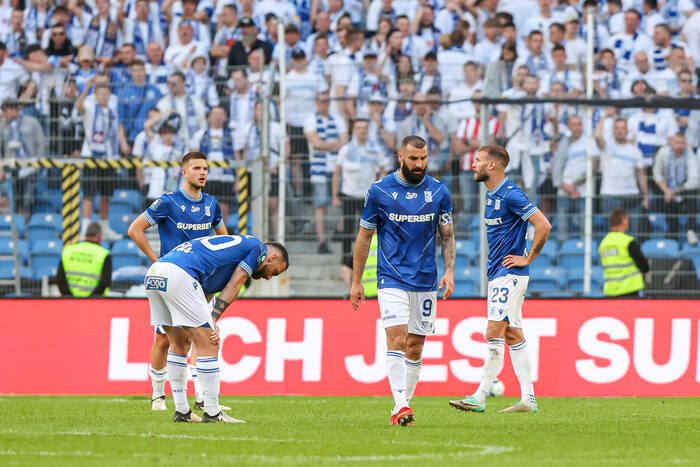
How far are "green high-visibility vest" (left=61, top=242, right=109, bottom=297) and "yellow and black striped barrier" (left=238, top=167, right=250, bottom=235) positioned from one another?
1.76 metres

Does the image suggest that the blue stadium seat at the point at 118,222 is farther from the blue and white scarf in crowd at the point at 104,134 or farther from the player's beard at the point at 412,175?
the player's beard at the point at 412,175

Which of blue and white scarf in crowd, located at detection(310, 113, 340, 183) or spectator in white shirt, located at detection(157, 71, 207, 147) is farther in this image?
spectator in white shirt, located at detection(157, 71, 207, 147)

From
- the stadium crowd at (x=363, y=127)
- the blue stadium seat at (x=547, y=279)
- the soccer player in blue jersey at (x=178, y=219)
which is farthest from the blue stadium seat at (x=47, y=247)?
the blue stadium seat at (x=547, y=279)

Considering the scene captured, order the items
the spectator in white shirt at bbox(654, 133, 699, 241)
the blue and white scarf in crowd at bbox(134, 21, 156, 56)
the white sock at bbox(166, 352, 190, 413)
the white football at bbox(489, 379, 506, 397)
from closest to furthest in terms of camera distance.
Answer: the white sock at bbox(166, 352, 190, 413)
the white football at bbox(489, 379, 506, 397)
the spectator in white shirt at bbox(654, 133, 699, 241)
the blue and white scarf in crowd at bbox(134, 21, 156, 56)

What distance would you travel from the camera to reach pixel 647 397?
13.4m

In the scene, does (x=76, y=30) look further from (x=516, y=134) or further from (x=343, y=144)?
(x=516, y=134)

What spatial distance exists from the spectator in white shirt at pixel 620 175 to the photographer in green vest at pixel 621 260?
211mm

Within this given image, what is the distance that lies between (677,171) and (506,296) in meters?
5.88

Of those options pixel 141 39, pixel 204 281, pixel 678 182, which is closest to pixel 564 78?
pixel 678 182

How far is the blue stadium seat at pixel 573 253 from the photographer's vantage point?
15.0m

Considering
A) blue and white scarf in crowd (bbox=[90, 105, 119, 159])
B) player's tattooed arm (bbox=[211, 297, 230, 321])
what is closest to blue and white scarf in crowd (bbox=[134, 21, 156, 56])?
blue and white scarf in crowd (bbox=[90, 105, 119, 159])

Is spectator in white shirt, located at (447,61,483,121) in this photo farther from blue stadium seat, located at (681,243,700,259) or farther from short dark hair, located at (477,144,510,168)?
short dark hair, located at (477,144,510,168)

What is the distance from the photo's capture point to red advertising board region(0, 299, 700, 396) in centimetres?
1356

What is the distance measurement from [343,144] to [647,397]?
200 inches
